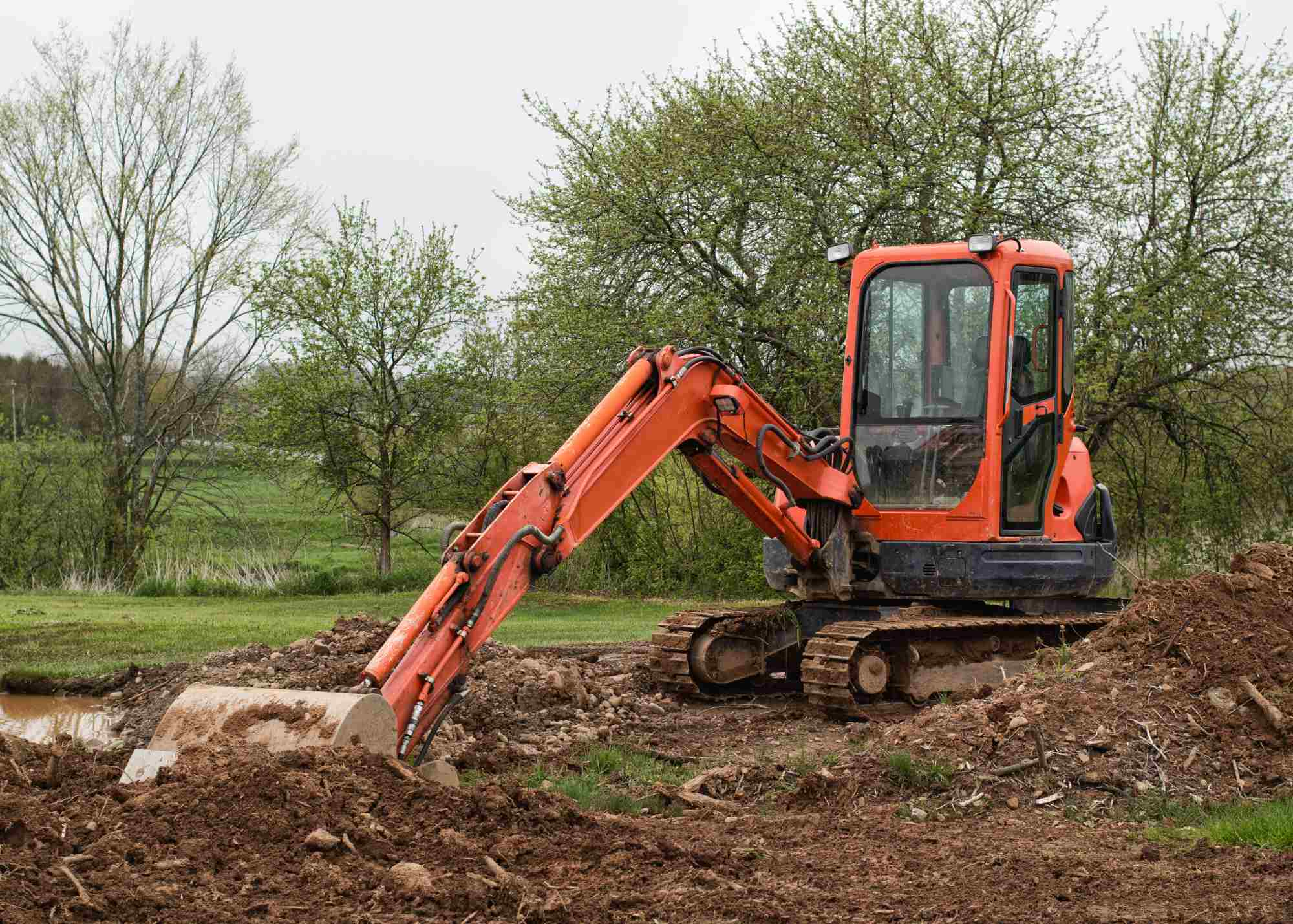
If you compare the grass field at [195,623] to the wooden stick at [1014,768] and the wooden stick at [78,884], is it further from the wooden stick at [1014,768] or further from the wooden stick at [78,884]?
the wooden stick at [1014,768]

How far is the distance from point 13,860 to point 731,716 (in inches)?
232

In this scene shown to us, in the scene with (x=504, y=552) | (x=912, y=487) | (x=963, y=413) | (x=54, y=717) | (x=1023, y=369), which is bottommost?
(x=54, y=717)

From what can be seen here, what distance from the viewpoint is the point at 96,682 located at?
1084 centimetres

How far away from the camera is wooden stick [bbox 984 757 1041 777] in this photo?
651cm

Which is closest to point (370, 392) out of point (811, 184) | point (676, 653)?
point (811, 184)

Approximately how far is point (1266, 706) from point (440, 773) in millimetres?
4332

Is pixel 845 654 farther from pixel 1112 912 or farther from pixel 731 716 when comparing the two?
pixel 1112 912

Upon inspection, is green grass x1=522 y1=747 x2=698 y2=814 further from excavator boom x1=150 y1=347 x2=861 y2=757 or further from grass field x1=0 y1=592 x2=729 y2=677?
grass field x1=0 y1=592 x2=729 y2=677

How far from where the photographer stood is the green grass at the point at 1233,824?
522 cm

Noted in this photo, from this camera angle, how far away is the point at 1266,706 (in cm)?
688

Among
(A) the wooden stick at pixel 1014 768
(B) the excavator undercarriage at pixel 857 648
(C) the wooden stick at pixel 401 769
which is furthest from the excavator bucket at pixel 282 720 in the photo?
(B) the excavator undercarriage at pixel 857 648

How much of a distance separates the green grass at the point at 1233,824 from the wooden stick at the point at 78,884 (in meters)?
4.21

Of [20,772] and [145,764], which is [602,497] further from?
[20,772]

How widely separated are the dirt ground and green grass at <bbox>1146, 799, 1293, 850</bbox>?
0.14 meters
